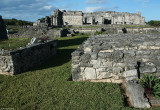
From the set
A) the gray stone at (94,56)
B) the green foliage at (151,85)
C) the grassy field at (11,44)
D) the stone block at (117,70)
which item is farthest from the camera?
the grassy field at (11,44)

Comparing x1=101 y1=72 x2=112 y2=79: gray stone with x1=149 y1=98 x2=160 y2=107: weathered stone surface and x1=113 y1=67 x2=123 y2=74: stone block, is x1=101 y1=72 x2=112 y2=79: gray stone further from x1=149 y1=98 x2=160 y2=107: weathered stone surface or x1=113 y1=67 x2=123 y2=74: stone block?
x1=149 y1=98 x2=160 y2=107: weathered stone surface

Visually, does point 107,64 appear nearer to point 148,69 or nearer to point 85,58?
point 85,58

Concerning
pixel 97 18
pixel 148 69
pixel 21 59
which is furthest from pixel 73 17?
pixel 148 69

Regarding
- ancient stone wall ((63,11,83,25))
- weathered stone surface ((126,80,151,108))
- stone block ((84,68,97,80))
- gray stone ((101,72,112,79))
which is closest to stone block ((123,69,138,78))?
weathered stone surface ((126,80,151,108))

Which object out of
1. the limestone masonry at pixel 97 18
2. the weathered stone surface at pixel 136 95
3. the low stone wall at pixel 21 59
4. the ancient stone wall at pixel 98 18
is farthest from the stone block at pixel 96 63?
the ancient stone wall at pixel 98 18

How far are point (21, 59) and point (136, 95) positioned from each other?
15.0 feet

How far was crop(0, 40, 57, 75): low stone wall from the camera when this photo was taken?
218 inches

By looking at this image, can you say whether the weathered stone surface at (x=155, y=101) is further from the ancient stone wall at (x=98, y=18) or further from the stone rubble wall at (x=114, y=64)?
the ancient stone wall at (x=98, y=18)

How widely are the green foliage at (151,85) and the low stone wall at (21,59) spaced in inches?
175

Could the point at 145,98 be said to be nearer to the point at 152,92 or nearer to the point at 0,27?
the point at 152,92

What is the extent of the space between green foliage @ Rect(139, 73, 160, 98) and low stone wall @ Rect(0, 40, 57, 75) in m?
4.46

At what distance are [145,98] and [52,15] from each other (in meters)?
29.2

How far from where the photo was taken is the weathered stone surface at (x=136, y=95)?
10.4 feet

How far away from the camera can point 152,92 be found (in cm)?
350
